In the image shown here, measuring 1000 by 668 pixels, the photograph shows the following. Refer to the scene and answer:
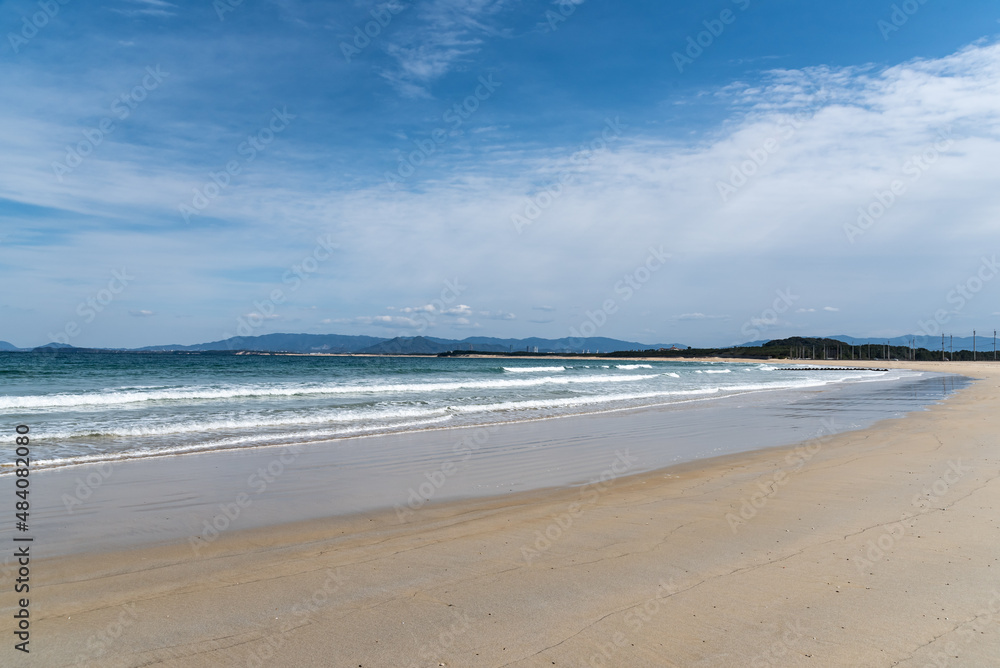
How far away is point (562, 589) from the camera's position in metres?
4.20

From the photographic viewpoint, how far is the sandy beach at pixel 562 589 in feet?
11.0

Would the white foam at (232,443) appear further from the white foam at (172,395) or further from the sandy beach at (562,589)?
the white foam at (172,395)

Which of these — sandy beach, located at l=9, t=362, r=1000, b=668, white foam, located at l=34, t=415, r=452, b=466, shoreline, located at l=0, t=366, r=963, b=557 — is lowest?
white foam, located at l=34, t=415, r=452, b=466

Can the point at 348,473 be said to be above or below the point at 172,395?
above

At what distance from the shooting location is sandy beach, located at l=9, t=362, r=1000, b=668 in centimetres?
335

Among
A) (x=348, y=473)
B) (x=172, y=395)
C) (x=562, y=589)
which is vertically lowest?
(x=172, y=395)

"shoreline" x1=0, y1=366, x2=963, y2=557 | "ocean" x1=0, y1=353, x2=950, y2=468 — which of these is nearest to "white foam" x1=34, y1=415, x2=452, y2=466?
"ocean" x1=0, y1=353, x2=950, y2=468

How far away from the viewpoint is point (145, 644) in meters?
3.44

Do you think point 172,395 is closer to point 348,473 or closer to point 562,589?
point 348,473

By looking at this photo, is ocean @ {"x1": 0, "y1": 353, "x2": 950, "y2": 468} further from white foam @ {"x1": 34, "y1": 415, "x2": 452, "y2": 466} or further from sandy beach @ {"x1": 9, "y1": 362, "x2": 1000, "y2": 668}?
sandy beach @ {"x1": 9, "y1": 362, "x2": 1000, "y2": 668}

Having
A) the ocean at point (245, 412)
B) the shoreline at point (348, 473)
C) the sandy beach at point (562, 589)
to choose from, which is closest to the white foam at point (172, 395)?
the ocean at point (245, 412)

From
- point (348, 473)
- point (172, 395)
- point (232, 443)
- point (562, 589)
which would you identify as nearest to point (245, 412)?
point (232, 443)

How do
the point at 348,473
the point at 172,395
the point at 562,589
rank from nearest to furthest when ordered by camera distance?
the point at 562,589, the point at 348,473, the point at 172,395

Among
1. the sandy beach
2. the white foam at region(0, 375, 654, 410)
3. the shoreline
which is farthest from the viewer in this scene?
the white foam at region(0, 375, 654, 410)
